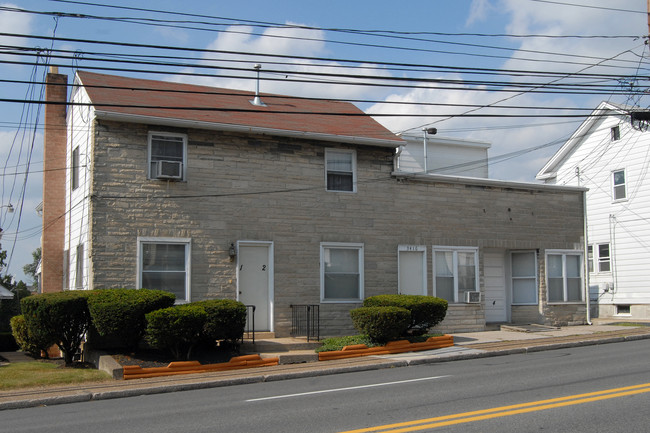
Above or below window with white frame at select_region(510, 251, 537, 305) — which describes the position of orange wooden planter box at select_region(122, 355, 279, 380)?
below

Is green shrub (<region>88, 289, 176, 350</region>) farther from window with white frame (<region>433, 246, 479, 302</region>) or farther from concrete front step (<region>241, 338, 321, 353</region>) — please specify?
window with white frame (<region>433, 246, 479, 302</region>)

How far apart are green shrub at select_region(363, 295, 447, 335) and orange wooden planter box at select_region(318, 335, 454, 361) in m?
0.59

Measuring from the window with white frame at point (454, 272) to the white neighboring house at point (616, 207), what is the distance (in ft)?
33.1

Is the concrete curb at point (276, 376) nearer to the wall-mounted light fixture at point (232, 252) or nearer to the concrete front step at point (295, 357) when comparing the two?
the concrete front step at point (295, 357)

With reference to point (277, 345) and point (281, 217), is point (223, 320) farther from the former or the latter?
point (281, 217)

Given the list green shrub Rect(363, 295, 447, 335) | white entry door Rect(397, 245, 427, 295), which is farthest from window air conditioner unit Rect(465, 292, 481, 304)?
green shrub Rect(363, 295, 447, 335)

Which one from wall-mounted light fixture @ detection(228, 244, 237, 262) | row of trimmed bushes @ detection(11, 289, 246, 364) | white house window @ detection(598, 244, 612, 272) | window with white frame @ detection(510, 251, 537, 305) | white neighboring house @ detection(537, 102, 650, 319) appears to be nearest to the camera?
row of trimmed bushes @ detection(11, 289, 246, 364)

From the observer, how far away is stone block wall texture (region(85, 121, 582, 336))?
1605cm

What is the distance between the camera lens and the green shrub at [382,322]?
1576 cm

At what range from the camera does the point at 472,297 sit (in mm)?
19750

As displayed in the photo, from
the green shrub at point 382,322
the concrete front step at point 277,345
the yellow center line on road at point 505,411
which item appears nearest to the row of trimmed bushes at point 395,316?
the green shrub at point 382,322

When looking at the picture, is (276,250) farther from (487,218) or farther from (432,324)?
(487,218)

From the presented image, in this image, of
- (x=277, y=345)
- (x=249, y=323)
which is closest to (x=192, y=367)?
(x=277, y=345)

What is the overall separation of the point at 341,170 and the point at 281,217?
2369mm
